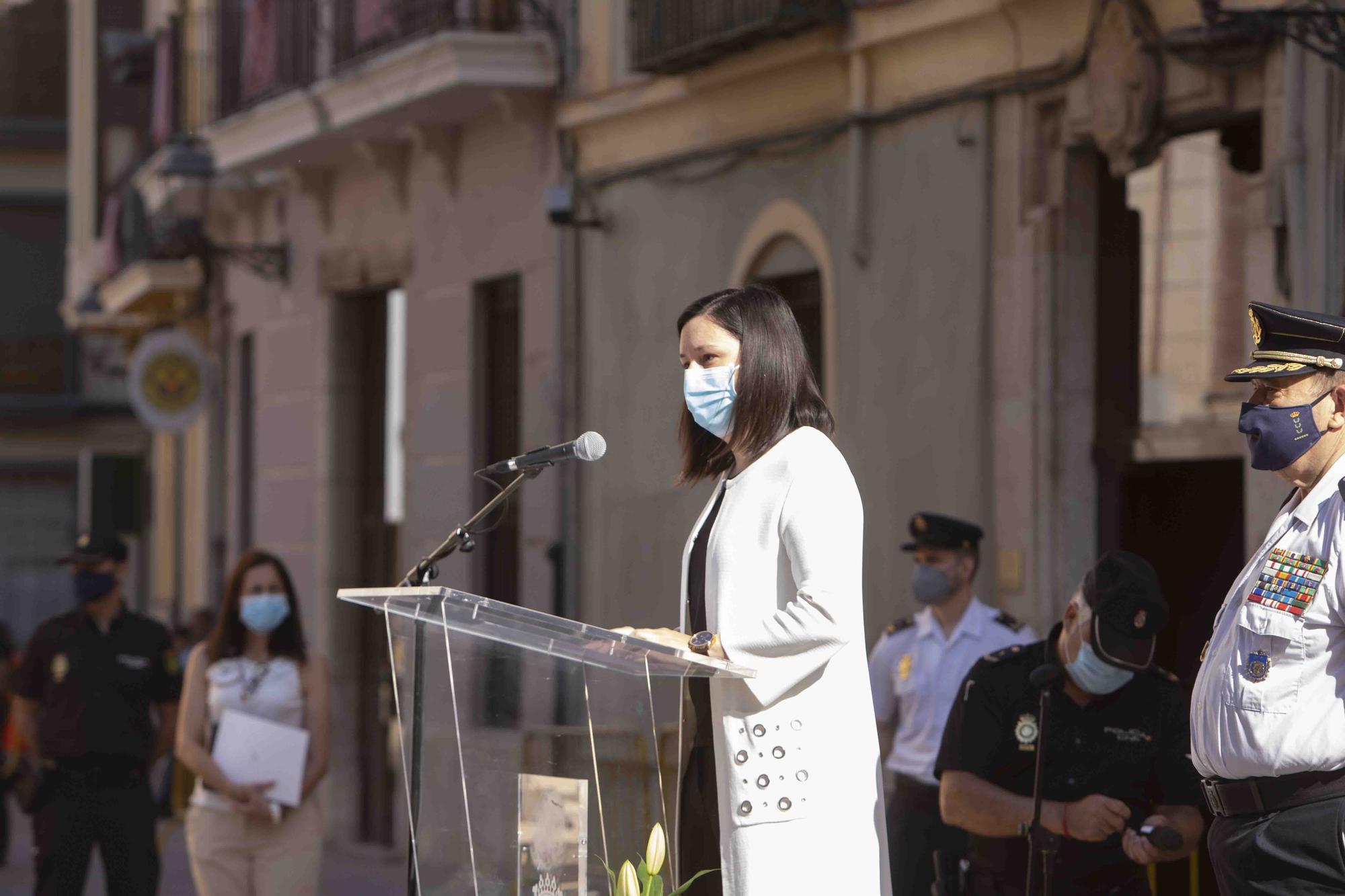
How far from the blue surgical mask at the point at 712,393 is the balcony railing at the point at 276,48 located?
11859 mm

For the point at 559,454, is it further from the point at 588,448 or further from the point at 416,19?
the point at 416,19

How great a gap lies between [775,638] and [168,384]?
48.7ft

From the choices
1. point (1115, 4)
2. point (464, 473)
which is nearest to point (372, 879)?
point (464, 473)

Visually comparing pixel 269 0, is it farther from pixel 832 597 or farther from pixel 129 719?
pixel 832 597

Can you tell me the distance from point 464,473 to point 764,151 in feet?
11.6

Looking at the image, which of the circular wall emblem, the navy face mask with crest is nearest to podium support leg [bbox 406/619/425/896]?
the navy face mask with crest

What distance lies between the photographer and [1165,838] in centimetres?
527

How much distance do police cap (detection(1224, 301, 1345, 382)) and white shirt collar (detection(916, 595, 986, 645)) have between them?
3526 millimetres

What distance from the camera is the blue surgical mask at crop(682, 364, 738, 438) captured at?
420 cm

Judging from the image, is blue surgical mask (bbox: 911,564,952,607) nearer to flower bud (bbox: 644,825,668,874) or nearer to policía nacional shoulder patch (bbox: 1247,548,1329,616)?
policía nacional shoulder patch (bbox: 1247,548,1329,616)

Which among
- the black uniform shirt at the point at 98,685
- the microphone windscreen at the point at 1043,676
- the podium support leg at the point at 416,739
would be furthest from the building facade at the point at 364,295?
the podium support leg at the point at 416,739

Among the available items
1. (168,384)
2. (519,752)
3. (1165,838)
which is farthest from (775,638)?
(168,384)

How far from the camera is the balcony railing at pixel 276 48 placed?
16.2m

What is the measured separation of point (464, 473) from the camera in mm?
14273
